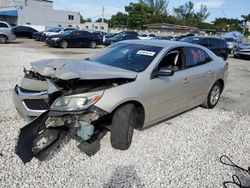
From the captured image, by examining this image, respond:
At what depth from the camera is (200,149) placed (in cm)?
424

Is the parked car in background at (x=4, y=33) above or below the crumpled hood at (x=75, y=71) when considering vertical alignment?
below

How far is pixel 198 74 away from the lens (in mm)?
5293

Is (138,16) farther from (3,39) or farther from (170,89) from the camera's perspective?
(170,89)

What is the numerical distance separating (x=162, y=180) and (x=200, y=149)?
45.1 inches

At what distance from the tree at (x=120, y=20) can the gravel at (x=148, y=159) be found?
69649 mm

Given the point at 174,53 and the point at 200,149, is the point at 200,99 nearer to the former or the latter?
the point at 174,53

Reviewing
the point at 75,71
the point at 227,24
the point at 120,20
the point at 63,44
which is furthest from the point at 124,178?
the point at 227,24

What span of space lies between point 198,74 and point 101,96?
2476mm

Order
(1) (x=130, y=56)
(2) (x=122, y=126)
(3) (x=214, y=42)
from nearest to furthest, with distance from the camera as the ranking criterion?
(2) (x=122, y=126)
(1) (x=130, y=56)
(3) (x=214, y=42)

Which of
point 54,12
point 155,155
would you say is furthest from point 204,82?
point 54,12

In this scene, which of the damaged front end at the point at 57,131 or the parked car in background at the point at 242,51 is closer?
the damaged front end at the point at 57,131

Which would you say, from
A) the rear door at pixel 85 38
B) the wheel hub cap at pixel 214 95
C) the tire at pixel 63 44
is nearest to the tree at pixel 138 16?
the rear door at pixel 85 38

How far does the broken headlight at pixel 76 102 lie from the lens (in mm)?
3488

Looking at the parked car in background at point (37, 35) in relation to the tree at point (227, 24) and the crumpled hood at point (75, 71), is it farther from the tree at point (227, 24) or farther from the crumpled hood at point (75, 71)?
the tree at point (227, 24)
